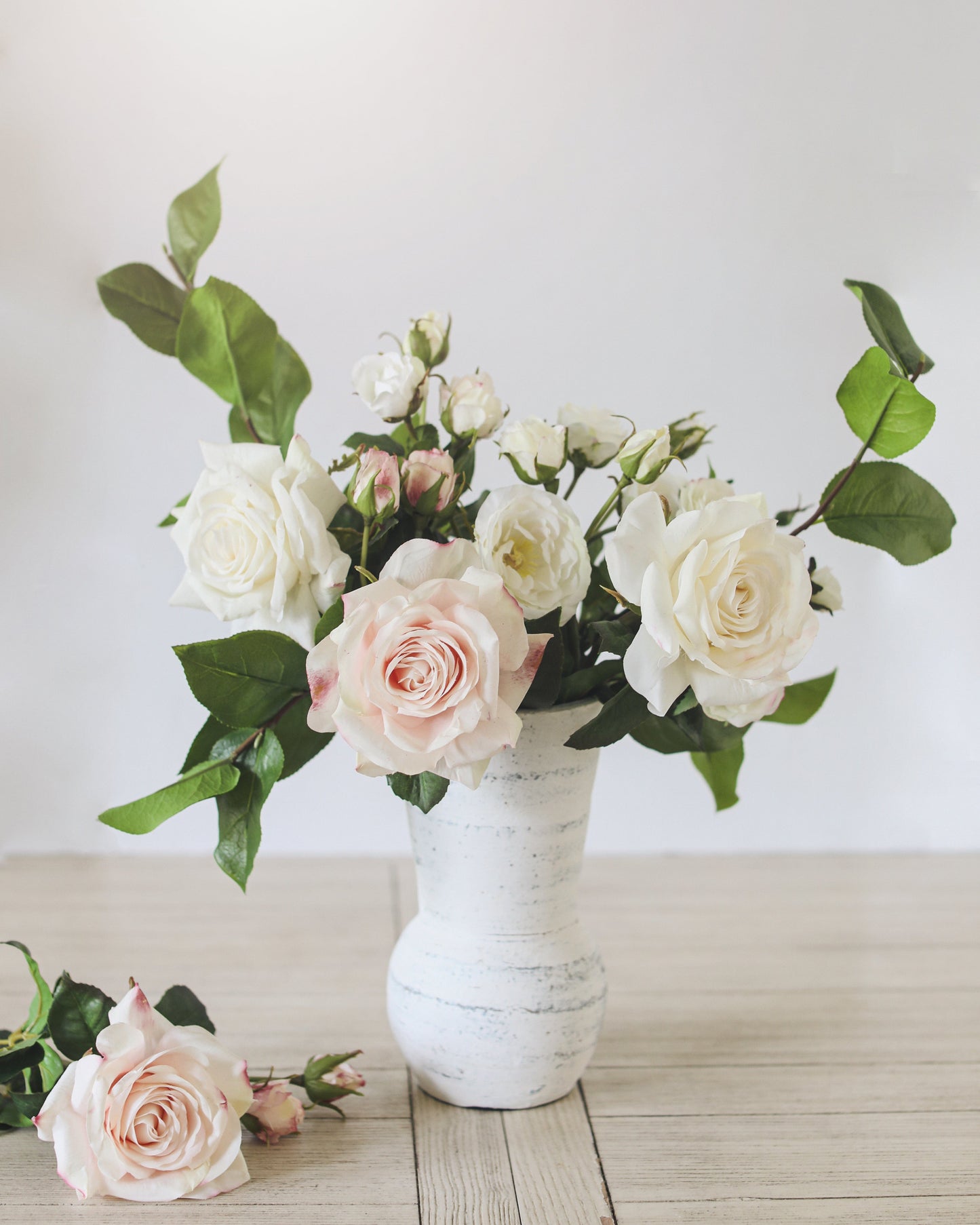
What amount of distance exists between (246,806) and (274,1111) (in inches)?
7.0

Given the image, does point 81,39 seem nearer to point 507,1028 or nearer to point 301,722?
point 301,722

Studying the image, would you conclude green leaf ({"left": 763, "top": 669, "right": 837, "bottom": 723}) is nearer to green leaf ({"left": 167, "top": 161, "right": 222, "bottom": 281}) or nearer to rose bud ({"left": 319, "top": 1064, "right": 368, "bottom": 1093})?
rose bud ({"left": 319, "top": 1064, "right": 368, "bottom": 1093})

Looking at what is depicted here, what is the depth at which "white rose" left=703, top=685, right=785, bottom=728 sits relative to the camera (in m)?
0.57

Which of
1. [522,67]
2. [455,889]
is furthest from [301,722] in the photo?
[522,67]

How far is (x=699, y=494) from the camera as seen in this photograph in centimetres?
60

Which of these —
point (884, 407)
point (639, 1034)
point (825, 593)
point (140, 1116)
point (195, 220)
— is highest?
point (195, 220)

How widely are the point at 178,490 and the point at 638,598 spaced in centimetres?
79

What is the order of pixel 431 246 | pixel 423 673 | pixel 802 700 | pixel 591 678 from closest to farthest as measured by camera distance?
1. pixel 423 673
2. pixel 591 678
3. pixel 802 700
4. pixel 431 246

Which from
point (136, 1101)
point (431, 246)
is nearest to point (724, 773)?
point (136, 1101)

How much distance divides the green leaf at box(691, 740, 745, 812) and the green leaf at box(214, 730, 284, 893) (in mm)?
287

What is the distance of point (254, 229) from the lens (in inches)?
47.4

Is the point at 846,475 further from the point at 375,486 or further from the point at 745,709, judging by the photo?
the point at 375,486

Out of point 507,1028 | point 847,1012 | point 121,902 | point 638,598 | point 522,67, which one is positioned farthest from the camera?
point 522,67

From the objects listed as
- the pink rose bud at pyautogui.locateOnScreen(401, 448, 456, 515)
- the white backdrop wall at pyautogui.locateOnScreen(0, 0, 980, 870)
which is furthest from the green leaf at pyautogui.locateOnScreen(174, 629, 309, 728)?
the white backdrop wall at pyautogui.locateOnScreen(0, 0, 980, 870)
